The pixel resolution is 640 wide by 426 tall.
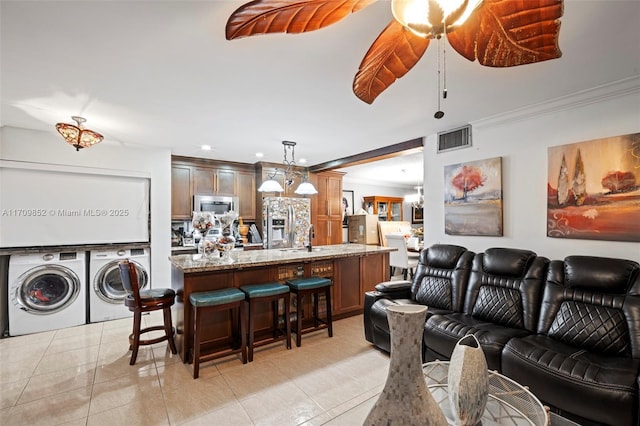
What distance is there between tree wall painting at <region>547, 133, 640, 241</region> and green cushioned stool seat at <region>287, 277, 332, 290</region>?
7.73 ft

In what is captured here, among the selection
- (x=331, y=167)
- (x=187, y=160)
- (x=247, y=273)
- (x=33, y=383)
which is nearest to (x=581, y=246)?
(x=247, y=273)

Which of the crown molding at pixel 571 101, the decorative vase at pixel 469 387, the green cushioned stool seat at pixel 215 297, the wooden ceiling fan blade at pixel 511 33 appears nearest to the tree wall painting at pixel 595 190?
the crown molding at pixel 571 101

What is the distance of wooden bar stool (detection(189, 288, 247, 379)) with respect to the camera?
2410mm

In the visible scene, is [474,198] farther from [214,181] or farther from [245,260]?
[214,181]

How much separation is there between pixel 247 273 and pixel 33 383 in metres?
1.91

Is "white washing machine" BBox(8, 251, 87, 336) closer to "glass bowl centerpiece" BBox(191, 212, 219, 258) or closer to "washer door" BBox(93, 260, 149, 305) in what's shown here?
"washer door" BBox(93, 260, 149, 305)

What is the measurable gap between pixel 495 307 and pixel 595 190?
53.6 inches

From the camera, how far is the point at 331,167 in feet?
18.2

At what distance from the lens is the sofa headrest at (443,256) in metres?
3.09

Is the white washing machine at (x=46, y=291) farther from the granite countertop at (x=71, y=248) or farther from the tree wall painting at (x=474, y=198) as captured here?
the tree wall painting at (x=474, y=198)

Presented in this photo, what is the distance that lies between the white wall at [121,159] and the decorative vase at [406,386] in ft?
14.0

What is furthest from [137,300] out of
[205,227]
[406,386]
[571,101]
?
[571,101]

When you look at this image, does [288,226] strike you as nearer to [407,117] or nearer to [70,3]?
[407,117]

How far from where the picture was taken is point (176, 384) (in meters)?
2.34
